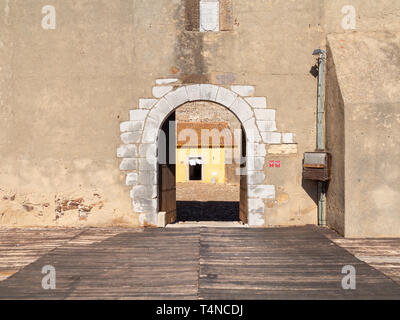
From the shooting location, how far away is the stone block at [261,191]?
5938 millimetres

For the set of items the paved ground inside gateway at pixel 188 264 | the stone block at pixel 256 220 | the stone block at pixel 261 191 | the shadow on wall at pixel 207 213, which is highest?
the stone block at pixel 261 191

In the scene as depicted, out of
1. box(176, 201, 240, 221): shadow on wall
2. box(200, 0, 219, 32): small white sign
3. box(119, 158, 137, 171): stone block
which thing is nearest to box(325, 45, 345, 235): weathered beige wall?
box(200, 0, 219, 32): small white sign

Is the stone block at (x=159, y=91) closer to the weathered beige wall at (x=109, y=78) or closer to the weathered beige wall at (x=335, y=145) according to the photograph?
the weathered beige wall at (x=109, y=78)

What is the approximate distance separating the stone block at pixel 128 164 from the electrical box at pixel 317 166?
2.86 metres

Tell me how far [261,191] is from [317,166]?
1007 millimetres

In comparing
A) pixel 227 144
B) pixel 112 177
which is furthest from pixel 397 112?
pixel 227 144

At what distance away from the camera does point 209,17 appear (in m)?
5.95

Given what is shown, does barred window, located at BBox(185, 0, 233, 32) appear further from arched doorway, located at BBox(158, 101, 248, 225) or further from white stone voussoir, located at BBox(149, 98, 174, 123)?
arched doorway, located at BBox(158, 101, 248, 225)

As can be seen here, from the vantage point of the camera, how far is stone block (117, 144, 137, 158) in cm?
596

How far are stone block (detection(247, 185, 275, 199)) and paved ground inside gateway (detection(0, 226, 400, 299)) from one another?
0.58 meters

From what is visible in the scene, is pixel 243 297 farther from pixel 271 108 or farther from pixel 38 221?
pixel 38 221

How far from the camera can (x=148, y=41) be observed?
235 inches

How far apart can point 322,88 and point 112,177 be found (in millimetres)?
3901

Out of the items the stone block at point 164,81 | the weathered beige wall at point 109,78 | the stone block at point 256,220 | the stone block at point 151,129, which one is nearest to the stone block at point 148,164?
the stone block at point 151,129
